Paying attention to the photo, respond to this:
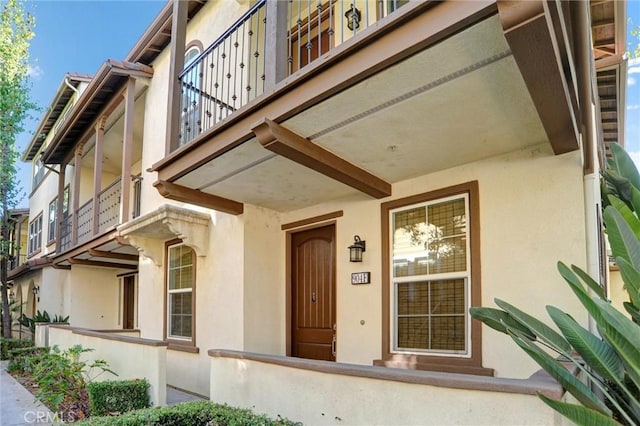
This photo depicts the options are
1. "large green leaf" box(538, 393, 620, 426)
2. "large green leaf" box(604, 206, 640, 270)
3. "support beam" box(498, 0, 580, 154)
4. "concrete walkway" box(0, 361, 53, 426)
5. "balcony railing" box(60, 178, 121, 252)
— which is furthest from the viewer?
"balcony railing" box(60, 178, 121, 252)

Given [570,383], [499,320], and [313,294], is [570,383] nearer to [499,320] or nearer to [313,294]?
[499,320]

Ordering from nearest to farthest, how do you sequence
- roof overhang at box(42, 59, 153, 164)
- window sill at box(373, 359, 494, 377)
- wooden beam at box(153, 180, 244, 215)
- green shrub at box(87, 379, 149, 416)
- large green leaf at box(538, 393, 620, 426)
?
large green leaf at box(538, 393, 620, 426) < window sill at box(373, 359, 494, 377) < wooden beam at box(153, 180, 244, 215) < green shrub at box(87, 379, 149, 416) < roof overhang at box(42, 59, 153, 164)

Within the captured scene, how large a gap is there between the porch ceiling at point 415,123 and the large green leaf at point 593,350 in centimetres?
171

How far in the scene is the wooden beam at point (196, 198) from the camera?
19.7ft

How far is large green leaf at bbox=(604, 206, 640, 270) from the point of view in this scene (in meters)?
2.94

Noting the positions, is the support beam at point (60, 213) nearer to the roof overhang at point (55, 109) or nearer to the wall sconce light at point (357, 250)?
the roof overhang at point (55, 109)

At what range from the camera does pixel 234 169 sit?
539 centimetres

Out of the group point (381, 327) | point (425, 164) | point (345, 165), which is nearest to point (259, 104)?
point (345, 165)

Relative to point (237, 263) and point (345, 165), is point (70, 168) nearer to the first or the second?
point (237, 263)

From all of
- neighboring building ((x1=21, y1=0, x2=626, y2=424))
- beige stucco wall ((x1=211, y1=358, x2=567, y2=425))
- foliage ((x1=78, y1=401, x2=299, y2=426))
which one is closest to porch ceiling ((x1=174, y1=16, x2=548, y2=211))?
neighboring building ((x1=21, y1=0, x2=626, y2=424))

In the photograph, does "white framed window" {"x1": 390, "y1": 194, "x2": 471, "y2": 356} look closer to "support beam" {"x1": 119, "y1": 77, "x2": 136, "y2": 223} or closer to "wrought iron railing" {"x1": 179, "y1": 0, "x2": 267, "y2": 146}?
"wrought iron railing" {"x1": 179, "y1": 0, "x2": 267, "y2": 146}

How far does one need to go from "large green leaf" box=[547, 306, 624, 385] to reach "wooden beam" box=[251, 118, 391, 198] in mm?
2597

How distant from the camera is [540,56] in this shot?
2812 millimetres

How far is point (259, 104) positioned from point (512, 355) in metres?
3.31
